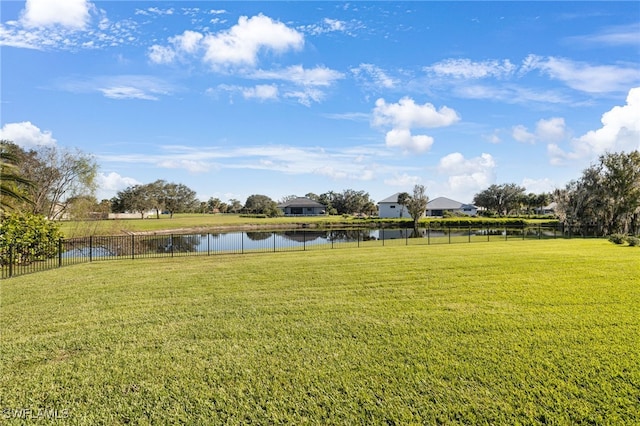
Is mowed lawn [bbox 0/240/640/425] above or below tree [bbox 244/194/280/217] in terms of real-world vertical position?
below

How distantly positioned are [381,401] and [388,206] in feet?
219

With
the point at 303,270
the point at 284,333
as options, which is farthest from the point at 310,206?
the point at 284,333

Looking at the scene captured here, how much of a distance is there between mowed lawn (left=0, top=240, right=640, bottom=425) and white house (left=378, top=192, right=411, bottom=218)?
58421 millimetres

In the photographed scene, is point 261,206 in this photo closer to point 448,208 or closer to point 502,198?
point 448,208

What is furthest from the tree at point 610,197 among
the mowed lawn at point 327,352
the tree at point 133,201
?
the tree at point 133,201

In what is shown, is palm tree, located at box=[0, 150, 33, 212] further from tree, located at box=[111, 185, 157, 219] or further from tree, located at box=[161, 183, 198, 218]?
tree, located at box=[161, 183, 198, 218]

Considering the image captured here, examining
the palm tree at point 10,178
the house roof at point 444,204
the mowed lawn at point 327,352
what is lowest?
the mowed lawn at point 327,352

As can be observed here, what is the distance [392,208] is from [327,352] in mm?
65190

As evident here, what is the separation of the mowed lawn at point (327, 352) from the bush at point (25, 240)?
3.71m

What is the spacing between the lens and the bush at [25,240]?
10938mm

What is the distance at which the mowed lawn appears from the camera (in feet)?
10.7

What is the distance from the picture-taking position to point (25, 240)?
11617mm

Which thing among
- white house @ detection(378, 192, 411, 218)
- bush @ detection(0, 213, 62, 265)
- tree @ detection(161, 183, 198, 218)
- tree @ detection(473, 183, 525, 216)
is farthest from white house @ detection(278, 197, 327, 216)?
bush @ detection(0, 213, 62, 265)

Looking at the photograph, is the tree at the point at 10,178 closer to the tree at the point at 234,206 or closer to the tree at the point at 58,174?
the tree at the point at 58,174
